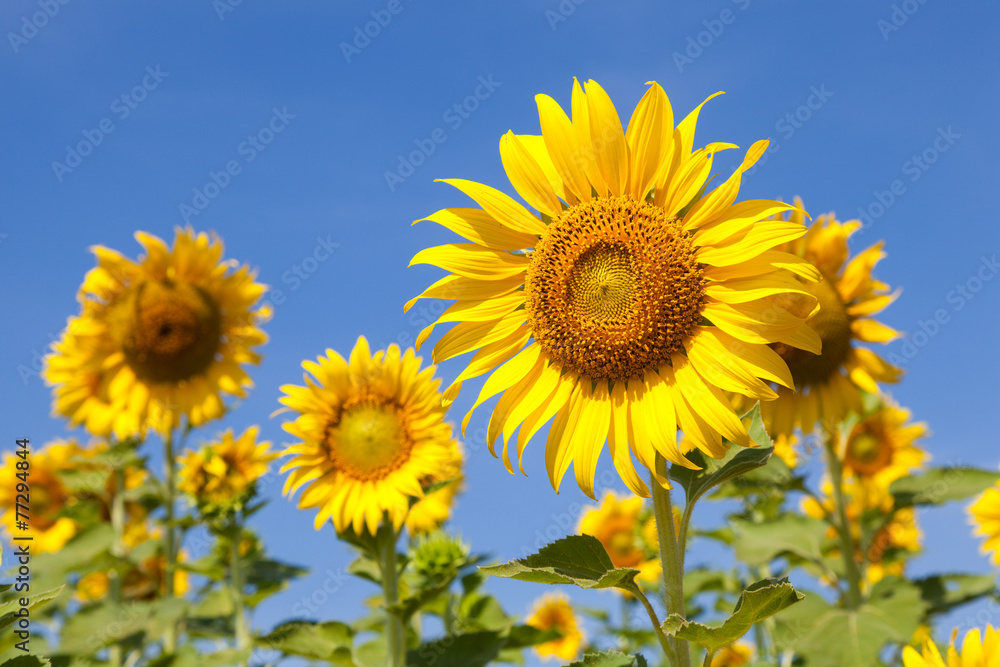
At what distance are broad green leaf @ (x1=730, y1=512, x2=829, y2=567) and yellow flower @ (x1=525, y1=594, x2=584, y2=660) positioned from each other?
11.3 feet

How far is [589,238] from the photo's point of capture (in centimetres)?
314

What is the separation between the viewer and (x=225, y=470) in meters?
6.31

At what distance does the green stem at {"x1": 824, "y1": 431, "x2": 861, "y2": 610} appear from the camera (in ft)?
19.0

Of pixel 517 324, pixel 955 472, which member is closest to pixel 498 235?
pixel 517 324

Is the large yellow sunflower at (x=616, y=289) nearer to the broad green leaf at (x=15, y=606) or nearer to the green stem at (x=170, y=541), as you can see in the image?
the broad green leaf at (x=15, y=606)

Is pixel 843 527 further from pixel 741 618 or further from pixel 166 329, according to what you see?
pixel 166 329

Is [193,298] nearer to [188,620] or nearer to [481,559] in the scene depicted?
[188,620]

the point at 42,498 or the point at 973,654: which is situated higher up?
the point at 42,498

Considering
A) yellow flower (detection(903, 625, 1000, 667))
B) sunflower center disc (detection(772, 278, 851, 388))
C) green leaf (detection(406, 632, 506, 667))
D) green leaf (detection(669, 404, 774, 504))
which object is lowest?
yellow flower (detection(903, 625, 1000, 667))

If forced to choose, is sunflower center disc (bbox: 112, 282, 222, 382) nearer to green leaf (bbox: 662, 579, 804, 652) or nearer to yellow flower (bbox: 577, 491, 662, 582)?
yellow flower (bbox: 577, 491, 662, 582)

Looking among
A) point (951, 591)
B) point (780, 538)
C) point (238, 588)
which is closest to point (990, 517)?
point (951, 591)

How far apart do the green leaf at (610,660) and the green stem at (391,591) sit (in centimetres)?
182

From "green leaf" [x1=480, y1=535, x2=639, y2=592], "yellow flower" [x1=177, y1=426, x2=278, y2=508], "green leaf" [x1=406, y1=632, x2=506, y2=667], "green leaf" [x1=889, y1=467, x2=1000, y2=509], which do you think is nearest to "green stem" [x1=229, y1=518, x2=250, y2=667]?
"yellow flower" [x1=177, y1=426, x2=278, y2=508]

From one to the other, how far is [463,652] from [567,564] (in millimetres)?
1757
